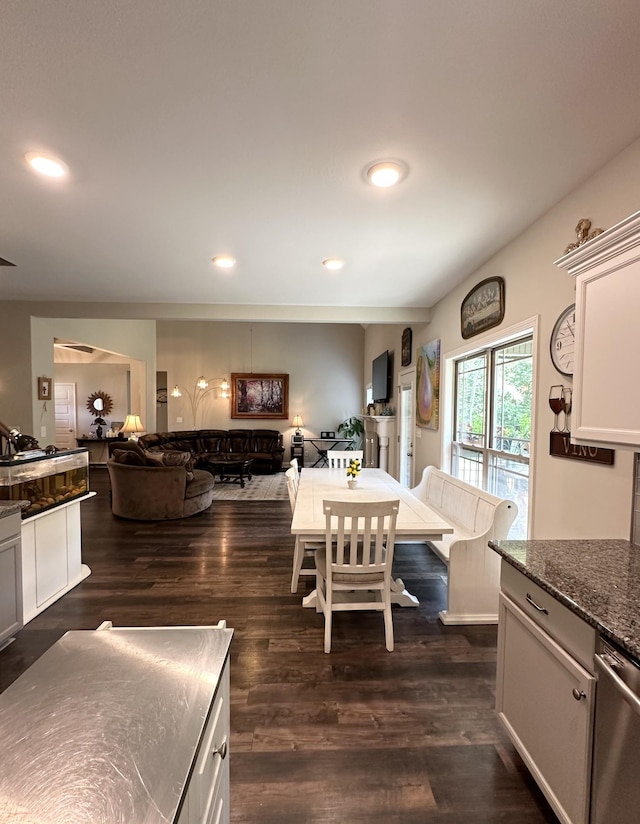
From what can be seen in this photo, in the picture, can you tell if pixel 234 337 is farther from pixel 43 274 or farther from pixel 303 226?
pixel 303 226

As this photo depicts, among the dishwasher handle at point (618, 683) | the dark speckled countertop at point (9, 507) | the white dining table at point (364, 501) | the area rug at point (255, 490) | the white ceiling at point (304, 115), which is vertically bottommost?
the area rug at point (255, 490)

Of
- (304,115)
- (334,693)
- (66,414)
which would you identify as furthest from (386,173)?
(66,414)

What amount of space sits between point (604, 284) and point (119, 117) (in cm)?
198

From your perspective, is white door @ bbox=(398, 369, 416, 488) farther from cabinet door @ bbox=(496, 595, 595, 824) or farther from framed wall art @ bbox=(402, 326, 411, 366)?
cabinet door @ bbox=(496, 595, 595, 824)

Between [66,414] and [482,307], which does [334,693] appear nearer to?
[482,307]

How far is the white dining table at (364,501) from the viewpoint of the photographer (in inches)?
92.2

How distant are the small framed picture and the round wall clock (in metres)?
5.04

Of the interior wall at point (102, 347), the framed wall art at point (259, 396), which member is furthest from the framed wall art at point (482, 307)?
the framed wall art at point (259, 396)

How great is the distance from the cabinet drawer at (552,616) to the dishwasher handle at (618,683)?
32 millimetres

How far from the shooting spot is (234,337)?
902cm

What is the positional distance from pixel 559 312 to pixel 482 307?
960mm

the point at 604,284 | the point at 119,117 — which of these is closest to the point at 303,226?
the point at 119,117

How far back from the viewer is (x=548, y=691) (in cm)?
127

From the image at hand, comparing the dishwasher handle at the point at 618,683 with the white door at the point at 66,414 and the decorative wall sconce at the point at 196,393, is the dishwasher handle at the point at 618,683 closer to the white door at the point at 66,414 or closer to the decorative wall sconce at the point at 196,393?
the decorative wall sconce at the point at 196,393
